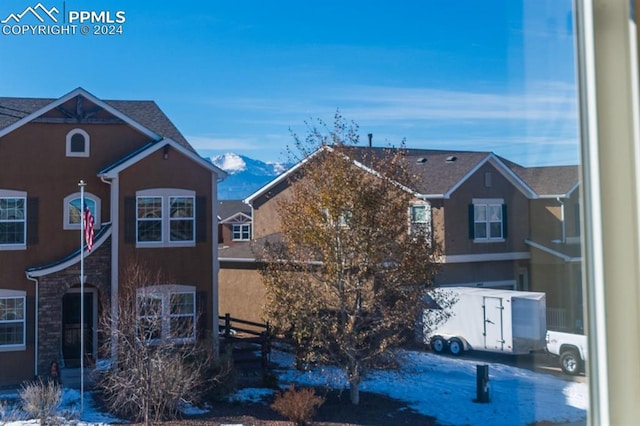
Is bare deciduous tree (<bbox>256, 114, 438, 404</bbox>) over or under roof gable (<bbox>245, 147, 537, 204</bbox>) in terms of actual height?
under

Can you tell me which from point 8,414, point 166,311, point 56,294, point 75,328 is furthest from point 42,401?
point 166,311

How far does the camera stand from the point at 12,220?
221 centimetres

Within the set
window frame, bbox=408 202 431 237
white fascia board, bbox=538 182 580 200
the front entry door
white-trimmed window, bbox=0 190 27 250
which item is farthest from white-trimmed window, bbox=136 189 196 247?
white fascia board, bbox=538 182 580 200

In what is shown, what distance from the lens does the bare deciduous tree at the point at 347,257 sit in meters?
2.62

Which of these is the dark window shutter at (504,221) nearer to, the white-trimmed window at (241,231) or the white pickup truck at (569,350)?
the white pickup truck at (569,350)

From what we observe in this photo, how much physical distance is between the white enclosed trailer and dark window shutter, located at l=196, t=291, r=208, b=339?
1.12 m

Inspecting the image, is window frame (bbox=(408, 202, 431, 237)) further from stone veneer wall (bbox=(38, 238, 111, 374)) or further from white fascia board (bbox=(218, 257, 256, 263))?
A: stone veneer wall (bbox=(38, 238, 111, 374))

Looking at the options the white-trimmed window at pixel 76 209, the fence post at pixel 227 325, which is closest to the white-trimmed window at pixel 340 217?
the fence post at pixel 227 325

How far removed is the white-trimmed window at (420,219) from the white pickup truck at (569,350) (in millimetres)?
1224

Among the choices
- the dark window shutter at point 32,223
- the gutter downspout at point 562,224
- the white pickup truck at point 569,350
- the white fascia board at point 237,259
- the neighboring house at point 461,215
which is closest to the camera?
the white pickup truck at point 569,350

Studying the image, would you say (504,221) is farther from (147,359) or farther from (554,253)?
(147,359)

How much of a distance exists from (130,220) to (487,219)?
1.65 metres

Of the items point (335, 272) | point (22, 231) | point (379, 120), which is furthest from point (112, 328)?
point (379, 120)

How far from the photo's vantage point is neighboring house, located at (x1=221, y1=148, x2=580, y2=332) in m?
2.13
